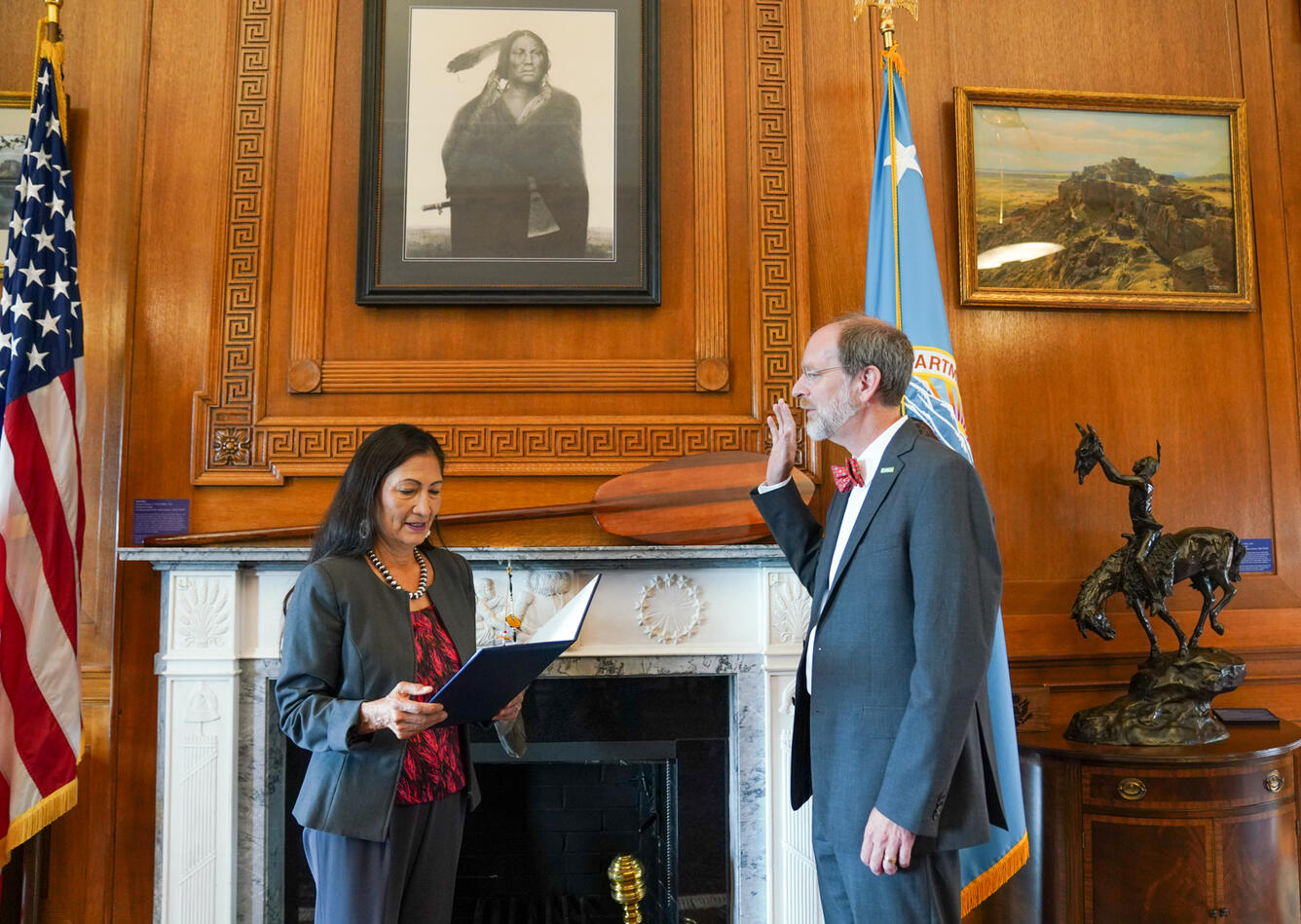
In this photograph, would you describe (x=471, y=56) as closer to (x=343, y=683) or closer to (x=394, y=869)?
(x=343, y=683)

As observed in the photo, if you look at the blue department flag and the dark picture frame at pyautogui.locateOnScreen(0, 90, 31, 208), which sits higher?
the dark picture frame at pyautogui.locateOnScreen(0, 90, 31, 208)

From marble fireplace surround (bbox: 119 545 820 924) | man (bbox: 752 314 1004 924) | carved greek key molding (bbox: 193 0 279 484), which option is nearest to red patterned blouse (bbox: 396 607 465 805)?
man (bbox: 752 314 1004 924)

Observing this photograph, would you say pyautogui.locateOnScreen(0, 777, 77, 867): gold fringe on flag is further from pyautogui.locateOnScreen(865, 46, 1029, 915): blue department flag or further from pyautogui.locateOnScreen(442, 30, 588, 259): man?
pyautogui.locateOnScreen(865, 46, 1029, 915): blue department flag

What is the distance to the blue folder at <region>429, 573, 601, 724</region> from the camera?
160 centimetres

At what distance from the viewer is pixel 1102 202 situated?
348 centimetres

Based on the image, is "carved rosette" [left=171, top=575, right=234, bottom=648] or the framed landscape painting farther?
the framed landscape painting

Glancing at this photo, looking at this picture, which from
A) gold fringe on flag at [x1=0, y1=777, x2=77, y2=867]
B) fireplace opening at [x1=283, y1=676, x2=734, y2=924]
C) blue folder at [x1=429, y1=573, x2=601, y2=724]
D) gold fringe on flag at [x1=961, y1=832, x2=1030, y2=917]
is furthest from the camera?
fireplace opening at [x1=283, y1=676, x2=734, y2=924]

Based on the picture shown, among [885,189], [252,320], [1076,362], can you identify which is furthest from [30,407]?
[1076,362]

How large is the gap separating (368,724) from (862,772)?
89 cm

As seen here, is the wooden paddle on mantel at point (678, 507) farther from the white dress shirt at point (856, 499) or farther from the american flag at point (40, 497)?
the white dress shirt at point (856, 499)

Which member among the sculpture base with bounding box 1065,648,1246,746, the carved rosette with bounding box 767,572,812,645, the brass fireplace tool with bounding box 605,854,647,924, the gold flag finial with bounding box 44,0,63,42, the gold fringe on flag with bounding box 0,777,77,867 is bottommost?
the brass fireplace tool with bounding box 605,854,647,924

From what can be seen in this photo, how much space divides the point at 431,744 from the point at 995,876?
1679mm

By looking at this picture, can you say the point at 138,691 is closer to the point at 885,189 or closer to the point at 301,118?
the point at 301,118

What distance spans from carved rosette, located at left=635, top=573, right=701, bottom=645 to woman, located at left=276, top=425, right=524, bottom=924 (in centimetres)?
95
